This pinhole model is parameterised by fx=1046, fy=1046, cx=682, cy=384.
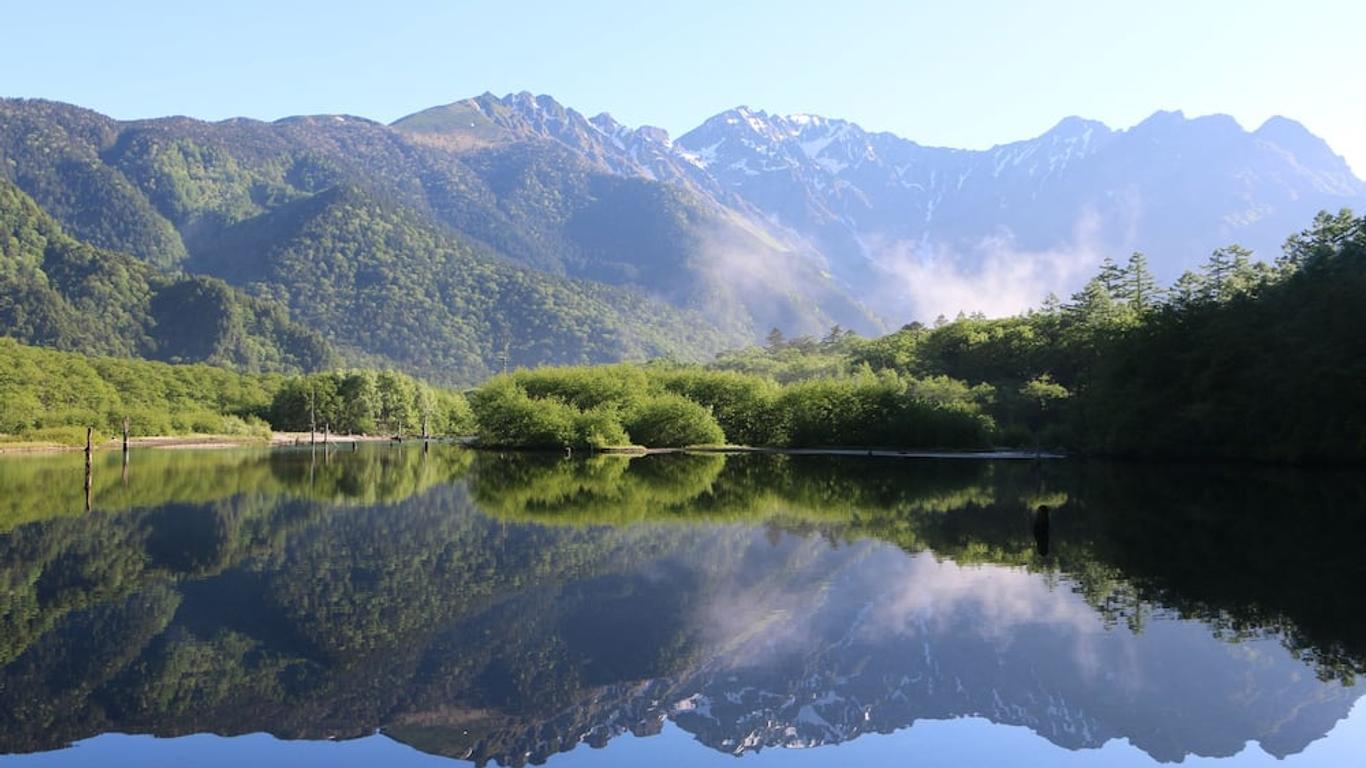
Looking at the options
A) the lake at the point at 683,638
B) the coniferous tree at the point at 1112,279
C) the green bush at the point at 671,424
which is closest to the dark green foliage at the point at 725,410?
the green bush at the point at 671,424

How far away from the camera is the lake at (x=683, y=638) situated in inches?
437

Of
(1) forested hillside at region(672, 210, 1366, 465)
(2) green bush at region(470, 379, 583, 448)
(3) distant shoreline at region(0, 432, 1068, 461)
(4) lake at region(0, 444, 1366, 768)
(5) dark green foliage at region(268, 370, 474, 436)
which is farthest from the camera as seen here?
(5) dark green foliage at region(268, 370, 474, 436)

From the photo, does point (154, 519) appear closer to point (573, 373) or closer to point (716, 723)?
point (716, 723)

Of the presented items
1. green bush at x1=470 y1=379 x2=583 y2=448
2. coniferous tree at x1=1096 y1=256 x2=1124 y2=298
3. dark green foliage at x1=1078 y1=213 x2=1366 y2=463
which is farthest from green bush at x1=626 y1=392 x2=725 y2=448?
coniferous tree at x1=1096 y1=256 x2=1124 y2=298

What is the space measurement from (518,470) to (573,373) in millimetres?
30925

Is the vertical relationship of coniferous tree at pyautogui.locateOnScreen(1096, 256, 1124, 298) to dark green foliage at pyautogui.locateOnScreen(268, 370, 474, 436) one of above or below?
above

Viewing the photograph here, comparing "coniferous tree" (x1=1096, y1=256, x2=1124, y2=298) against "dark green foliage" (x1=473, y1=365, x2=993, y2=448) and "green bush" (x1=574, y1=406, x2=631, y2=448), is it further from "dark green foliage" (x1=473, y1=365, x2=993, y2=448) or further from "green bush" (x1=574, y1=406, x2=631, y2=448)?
"green bush" (x1=574, y1=406, x2=631, y2=448)

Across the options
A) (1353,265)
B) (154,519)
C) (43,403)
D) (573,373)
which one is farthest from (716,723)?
(43,403)

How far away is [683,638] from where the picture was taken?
49.9 feet

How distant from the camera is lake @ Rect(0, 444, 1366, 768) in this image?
36.4ft

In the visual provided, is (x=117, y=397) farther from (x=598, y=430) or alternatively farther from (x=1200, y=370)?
(x=1200, y=370)

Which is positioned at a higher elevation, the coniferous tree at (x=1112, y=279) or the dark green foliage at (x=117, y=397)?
the coniferous tree at (x=1112, y=279)

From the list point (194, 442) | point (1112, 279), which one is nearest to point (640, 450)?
point (194, 442)

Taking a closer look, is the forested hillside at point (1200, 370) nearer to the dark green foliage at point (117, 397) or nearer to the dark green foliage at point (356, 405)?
the dark green foliage at point (356, 405)
